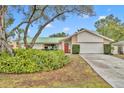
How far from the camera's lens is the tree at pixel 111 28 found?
4514 cm

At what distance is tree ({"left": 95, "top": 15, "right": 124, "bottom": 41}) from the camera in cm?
4514

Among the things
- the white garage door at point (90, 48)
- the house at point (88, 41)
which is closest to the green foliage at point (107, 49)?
the house at point (88, 41)

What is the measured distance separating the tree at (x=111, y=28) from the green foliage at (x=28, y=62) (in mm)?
33611

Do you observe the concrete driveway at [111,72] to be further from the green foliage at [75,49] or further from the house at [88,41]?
the house at [88,41]

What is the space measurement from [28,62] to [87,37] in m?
20.0

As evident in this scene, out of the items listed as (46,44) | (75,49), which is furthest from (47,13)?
(46,44)

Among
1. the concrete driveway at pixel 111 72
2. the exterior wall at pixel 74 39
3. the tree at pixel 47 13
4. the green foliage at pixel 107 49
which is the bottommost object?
the concrete driveway at pixel 111 72

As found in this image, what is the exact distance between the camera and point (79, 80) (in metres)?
9.66

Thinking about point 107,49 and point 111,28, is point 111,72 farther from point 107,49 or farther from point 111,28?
point 111,28

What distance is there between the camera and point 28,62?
12.4 metres

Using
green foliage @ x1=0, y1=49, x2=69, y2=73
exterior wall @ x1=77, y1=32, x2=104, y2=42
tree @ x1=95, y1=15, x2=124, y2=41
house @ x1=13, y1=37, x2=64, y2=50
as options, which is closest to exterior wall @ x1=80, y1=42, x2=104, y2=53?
exterior wall @ x1=77, y1=32, x2=104, y2=42

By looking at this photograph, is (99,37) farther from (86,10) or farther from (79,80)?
(79,80)

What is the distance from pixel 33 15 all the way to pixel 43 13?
1.21 metres
